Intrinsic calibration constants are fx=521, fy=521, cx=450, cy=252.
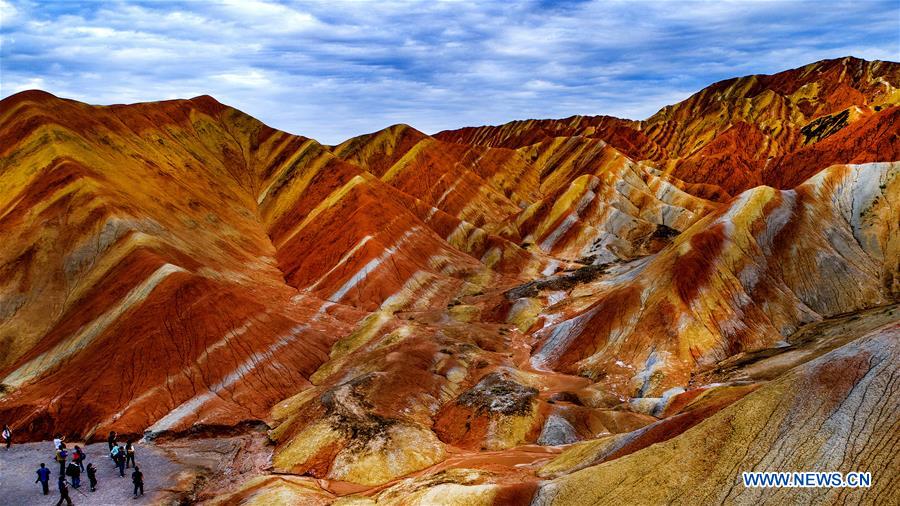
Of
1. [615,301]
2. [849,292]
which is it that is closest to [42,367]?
[615,301]

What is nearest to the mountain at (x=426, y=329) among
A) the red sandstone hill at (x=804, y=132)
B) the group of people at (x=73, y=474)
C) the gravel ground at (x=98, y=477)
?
the gravel ground at (x=98, y=477)

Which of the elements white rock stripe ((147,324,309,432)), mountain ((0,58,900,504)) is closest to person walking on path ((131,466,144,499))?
mountain ((0,58,900,504))

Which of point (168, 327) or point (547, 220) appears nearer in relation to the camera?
point (168, 327)

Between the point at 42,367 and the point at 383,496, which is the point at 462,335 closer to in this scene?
the point at 383,496

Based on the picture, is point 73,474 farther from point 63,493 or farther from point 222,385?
point 222,385

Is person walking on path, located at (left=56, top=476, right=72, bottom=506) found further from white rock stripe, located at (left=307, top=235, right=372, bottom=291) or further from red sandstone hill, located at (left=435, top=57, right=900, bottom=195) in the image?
red sandstone hill, located at (left=435, top=57, right=900, bottom=195)
